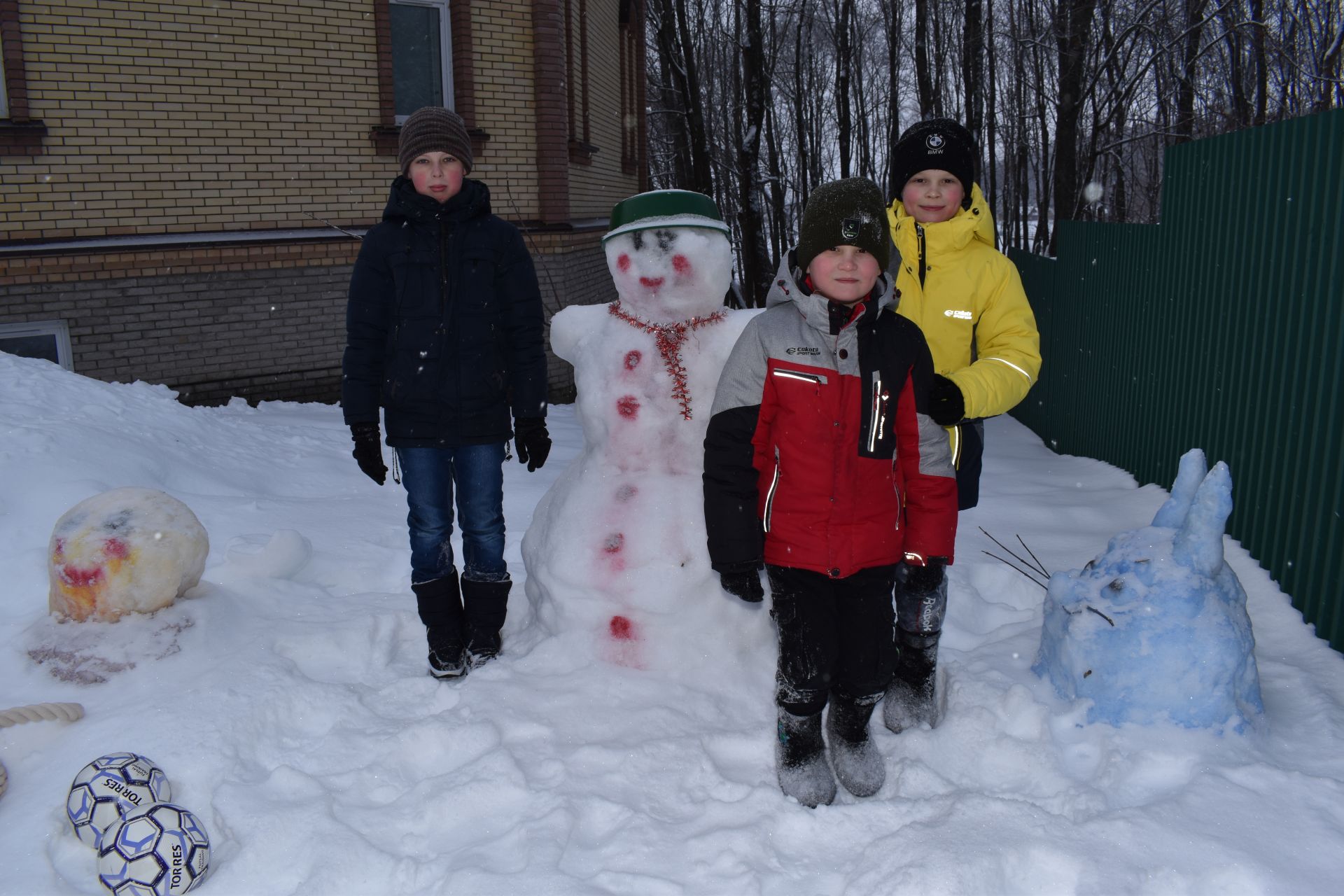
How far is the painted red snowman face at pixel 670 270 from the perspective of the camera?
3.30m

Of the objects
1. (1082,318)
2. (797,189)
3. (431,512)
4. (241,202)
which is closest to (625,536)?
(431,512)

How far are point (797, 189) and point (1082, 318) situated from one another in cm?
2322

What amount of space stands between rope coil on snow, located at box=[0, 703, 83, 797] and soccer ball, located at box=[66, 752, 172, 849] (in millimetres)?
395

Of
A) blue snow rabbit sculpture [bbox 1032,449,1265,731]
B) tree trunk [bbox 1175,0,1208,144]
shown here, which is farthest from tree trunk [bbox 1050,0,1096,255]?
blue snow rabbit sculpture [bbox 1032,449,1265,731]

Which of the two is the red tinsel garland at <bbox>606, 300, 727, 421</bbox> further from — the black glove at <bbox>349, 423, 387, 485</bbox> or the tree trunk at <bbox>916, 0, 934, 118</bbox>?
the tree trunk at <bbox>916, 0, 934, 118</bbox>

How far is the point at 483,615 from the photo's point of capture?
3516mm

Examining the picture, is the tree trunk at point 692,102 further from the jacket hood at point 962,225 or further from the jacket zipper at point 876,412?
the jacket zipper at point 876,412

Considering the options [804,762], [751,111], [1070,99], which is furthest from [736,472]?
[1070,99]

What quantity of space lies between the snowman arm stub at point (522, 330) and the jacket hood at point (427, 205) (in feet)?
0.53

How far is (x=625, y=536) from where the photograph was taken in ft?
11.0

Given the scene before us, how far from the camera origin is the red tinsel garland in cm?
334

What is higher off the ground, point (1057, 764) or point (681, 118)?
point (681, 118)

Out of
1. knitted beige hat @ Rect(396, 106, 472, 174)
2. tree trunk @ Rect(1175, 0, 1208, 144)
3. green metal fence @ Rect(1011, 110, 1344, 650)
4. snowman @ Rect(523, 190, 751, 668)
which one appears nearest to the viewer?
knitted beige hat @ Rect(396, 106, 472, 174)

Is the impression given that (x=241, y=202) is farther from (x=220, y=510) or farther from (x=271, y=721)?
(x=271, y=721)
